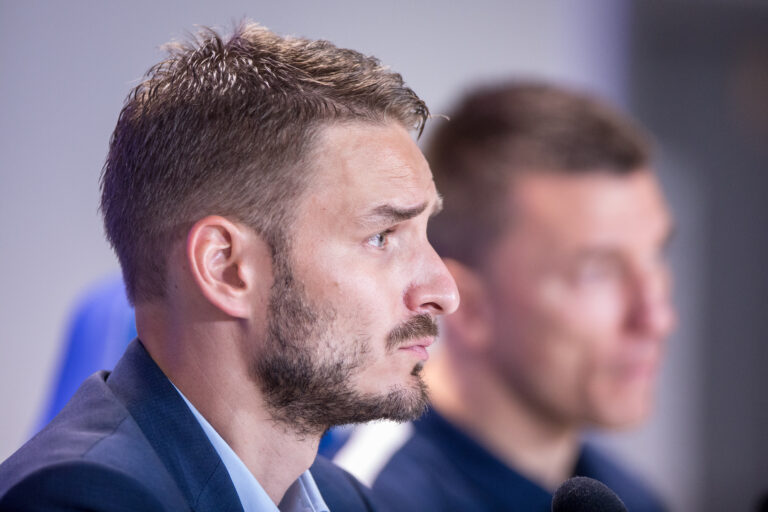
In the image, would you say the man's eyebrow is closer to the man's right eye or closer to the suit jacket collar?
the man's right eye

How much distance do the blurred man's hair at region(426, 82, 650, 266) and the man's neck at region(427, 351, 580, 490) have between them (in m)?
0.15

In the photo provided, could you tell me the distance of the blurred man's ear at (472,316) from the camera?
3.46ft

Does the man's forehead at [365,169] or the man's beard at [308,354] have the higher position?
the man's forehead at [365,169]

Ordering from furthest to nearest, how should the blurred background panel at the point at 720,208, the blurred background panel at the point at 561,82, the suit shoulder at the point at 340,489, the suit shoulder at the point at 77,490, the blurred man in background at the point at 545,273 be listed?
the blurred background panel at the point at 720,208, the blurred man in background at the point at 545,273, the blurred background panel at the point at 561,82, the suit shoulder at the point at 340,489, the suit shoulder at the point at 77,490

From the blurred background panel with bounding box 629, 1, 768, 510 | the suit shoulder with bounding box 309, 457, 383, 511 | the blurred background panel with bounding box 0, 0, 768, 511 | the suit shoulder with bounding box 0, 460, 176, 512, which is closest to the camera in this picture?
the suit shoulder with bounding box 0, 460, 176, 512

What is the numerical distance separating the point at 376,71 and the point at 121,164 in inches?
6.1

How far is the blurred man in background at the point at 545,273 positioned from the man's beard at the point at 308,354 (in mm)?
488

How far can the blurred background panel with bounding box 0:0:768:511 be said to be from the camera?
0.74 m

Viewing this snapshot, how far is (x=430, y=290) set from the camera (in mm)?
526

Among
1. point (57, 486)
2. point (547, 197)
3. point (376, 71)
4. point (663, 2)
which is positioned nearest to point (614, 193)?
point (547, 197)

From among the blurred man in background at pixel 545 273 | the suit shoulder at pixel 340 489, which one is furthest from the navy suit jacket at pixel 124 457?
the blurred man in background at pixel 545 273

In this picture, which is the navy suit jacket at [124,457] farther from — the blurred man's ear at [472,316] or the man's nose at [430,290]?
the blurred man's ear at [472,316]

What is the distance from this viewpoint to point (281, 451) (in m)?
0.55

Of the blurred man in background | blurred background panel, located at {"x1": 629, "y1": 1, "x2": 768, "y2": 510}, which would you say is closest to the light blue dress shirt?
the blurred man in background
